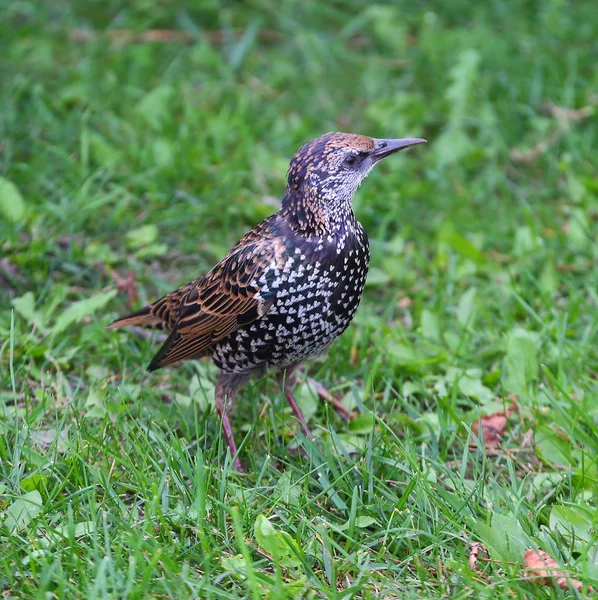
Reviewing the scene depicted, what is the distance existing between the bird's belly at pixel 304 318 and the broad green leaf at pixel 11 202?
185cm

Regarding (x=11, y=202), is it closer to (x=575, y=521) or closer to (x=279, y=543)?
(x=279, y=543)

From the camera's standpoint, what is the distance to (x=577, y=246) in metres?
5.39

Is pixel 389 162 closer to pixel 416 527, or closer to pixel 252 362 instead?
pixel 252 362

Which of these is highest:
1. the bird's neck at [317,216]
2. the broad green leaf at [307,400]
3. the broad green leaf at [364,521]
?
the bird's neck at [317,216]

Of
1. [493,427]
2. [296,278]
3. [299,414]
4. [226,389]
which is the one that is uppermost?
[296,278]

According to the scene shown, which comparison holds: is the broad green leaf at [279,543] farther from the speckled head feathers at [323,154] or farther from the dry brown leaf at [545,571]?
the speckled head feathers at [323,154]

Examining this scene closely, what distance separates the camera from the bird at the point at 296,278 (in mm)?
3656

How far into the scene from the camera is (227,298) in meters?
3.84

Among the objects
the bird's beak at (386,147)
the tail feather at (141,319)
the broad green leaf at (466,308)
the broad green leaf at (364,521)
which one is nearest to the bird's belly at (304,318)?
the bird's beak at (386,147)

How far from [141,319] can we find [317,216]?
115cm

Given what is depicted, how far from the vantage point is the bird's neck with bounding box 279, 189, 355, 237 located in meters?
3.72

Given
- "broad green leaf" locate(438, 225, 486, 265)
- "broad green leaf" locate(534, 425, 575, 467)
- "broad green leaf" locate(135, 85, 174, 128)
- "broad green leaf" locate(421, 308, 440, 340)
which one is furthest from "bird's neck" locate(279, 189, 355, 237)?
"broad green leaf" locate(135, 85, 174, 128)

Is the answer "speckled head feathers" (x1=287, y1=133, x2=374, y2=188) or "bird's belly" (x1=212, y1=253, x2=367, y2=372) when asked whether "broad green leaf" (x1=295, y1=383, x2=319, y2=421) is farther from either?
"speckled head feathers" (x1=287, y1=133, x2=374, y2=188)

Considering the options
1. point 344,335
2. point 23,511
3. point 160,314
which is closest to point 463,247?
point 344,335
